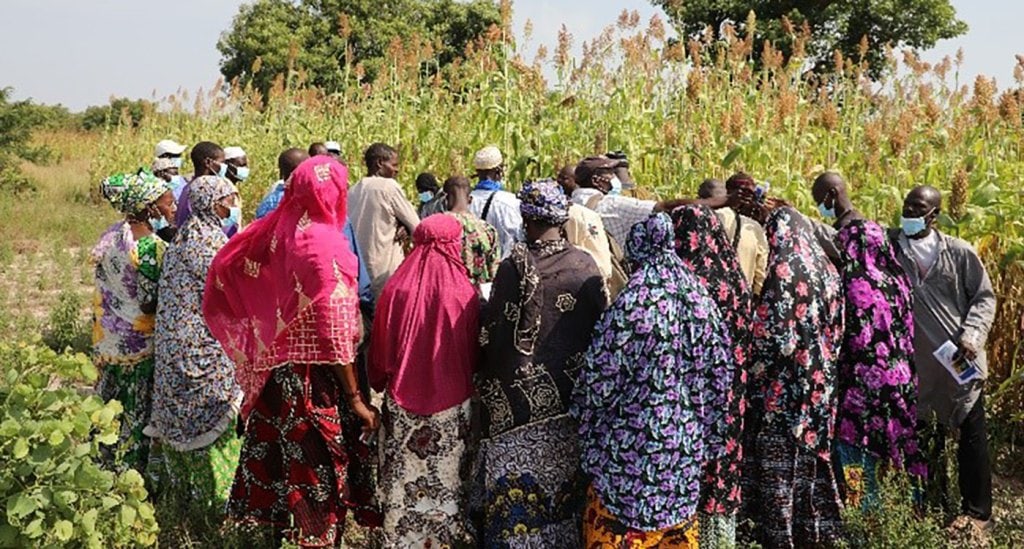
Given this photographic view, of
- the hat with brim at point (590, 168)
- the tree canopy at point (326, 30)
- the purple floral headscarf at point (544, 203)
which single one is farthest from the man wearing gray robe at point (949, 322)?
the tree canopy at point (326, 30)

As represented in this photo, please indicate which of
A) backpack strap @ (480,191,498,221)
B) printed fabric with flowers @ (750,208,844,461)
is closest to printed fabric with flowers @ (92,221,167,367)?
backpack strap @ (480,191,498,221)

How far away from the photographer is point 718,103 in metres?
8.16

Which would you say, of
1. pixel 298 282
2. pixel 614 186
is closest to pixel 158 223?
pixel 298 282

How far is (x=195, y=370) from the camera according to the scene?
4.73m

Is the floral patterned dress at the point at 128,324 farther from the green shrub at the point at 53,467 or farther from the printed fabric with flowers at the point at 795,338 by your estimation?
the printed fabric with flowers at the point at 795,338

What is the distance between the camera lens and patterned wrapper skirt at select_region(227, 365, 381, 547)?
4.13 meters

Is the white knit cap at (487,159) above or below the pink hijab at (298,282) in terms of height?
above

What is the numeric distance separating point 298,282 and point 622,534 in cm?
156

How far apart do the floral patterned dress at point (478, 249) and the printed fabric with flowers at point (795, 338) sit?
53.0 inches

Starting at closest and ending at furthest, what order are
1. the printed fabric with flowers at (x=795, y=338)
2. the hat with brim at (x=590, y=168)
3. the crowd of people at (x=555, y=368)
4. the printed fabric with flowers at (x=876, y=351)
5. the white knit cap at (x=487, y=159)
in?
the crowd of people at (x=555, y=368)
the printed fabric with flowers at (x=795, y=338)
the printed fabric with flowers at (x=876, y=351)
the hat with brim at (x=590, y=168)
the white knit cap at (x=487, y=159)

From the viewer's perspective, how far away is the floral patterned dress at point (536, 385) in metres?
4.00

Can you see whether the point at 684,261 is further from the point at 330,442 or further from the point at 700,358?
the point at 330,442

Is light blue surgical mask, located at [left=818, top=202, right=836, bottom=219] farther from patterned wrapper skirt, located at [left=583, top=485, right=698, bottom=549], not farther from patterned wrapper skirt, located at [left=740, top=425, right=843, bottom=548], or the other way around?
patterned wrapper skirt, located at [left=583, top=485, right=698, bottom=549]

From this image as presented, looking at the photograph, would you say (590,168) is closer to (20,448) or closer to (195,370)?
(195,370)
